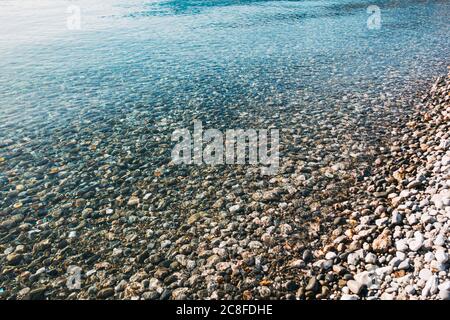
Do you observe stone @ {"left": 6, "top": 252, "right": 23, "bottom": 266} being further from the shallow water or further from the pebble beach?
the shallow water

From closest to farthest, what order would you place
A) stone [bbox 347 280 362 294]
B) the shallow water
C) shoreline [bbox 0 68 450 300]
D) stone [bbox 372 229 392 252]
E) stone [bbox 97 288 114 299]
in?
1. stone [bbox 347 280 362 294]
2. shoreline [bbox 0 68 450 300]
3. stone [bbox 97 288 114 299]
4. stone [bbox 372 229 392 252]
5. the shallow water

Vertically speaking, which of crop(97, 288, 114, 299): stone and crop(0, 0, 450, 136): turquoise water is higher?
crop(0, 0, 450, 136): turquoise water

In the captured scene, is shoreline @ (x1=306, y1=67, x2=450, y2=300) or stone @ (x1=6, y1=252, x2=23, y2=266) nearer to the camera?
shoreline @ (x1=306, y1=67, x2=450, y2=300)

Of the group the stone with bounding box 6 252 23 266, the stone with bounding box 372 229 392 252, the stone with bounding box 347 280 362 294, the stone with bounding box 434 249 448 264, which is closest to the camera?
the stone with bounding box 434 249 448 264

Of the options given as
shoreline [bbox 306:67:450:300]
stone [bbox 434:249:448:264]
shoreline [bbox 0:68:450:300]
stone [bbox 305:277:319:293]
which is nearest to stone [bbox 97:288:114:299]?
shoreline [bbox 0:68:450:300]

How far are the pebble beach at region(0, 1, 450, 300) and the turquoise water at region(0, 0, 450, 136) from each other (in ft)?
1.01

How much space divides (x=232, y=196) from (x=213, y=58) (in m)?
20.0

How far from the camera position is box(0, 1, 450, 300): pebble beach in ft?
27.7

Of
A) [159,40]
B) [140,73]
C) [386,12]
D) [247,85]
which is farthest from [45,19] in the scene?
[386,12]

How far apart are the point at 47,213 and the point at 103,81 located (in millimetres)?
15449

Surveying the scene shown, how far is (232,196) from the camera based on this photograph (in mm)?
11805

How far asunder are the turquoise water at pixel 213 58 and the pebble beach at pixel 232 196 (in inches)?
12.1

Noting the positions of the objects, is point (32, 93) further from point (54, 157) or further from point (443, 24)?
point (443, 24)

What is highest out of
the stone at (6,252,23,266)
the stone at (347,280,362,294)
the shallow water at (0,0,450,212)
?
the shallow water at (0,0,450,212)
